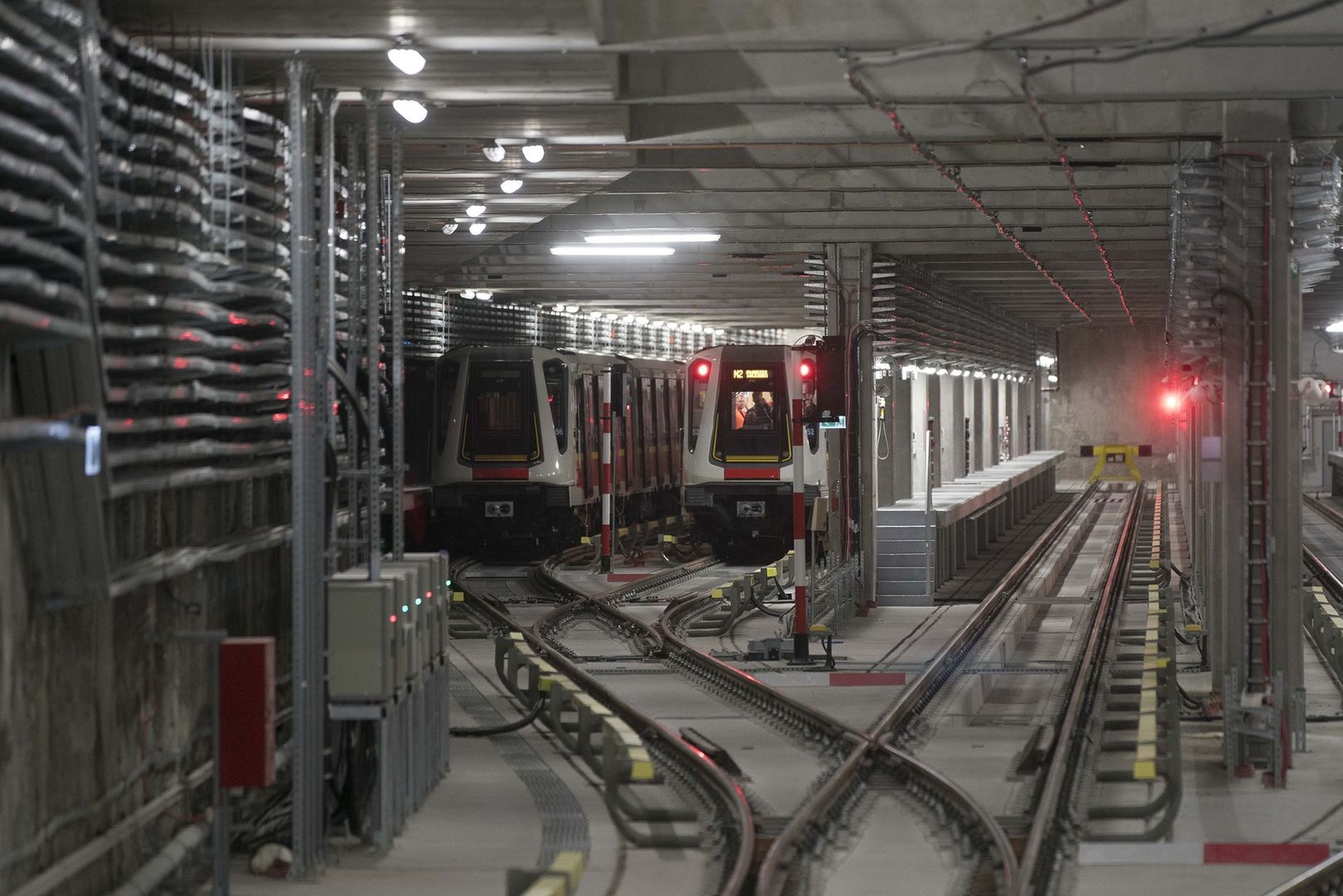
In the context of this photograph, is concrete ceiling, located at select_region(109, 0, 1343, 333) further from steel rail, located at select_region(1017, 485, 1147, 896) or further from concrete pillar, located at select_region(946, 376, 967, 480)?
concrete pillar, located at select_region(946, 376, 967, 480)

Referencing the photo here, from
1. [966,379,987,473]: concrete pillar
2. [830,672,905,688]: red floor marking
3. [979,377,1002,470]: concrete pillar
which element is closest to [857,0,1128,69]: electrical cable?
[830,672,905,688]: red floor marking

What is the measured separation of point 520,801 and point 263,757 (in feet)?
8.78

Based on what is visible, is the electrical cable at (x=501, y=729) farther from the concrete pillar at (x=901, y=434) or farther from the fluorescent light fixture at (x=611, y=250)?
the concrete pillar at (x=901, y=434)

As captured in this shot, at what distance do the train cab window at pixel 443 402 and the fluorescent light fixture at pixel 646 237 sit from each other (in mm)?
4888

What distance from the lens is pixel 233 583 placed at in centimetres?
884

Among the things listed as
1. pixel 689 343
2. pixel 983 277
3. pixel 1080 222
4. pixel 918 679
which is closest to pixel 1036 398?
pixel 689 343

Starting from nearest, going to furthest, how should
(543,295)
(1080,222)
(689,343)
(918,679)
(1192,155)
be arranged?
(1192,155) < (918,679) < (1080,222) < (543,295) < (689,343)

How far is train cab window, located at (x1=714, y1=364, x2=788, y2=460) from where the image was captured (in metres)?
23.3

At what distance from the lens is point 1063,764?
10016 mm

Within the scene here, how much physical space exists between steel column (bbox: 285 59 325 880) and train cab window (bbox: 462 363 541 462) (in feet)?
47.5

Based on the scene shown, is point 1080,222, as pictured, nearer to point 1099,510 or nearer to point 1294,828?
point 1294,828

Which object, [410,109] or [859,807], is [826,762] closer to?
[859,807]

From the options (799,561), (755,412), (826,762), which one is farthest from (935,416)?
(826,762)

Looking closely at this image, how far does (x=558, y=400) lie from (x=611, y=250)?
13.5 ft
